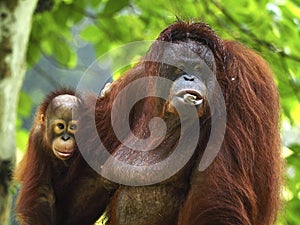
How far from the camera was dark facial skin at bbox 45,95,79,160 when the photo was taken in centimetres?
321

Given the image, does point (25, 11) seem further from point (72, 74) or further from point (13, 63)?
point (72, 74)

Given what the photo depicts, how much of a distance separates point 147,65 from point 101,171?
55cm

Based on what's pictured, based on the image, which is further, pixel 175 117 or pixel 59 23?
pixel 59 23

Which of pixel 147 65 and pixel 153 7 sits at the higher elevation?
pixel 153 7

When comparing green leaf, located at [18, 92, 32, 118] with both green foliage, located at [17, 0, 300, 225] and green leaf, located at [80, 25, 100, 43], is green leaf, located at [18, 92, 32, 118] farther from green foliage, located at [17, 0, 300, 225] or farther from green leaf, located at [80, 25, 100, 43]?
green leaf, located at [80, 25, 100, 43]

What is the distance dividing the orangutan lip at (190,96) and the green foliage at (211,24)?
1363 millimetres

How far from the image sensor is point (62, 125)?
3287 mm

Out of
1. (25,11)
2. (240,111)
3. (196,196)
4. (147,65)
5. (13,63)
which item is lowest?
(196,196)

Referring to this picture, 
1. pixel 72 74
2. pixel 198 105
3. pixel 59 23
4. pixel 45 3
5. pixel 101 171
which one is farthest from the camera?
pixel 72 74

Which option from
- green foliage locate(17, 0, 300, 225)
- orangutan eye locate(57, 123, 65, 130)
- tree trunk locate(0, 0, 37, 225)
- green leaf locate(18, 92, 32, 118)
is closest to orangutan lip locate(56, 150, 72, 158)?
orangutan eye locate(57, 123, 65, 130)

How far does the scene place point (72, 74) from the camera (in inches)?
286

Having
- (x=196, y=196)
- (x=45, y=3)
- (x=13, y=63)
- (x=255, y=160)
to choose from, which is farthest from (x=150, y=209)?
(x=45, y=3)

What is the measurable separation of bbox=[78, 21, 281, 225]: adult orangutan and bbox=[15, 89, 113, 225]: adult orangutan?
25cm

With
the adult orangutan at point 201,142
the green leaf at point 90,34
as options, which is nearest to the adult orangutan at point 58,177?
the adult orangutan at point 201,142
